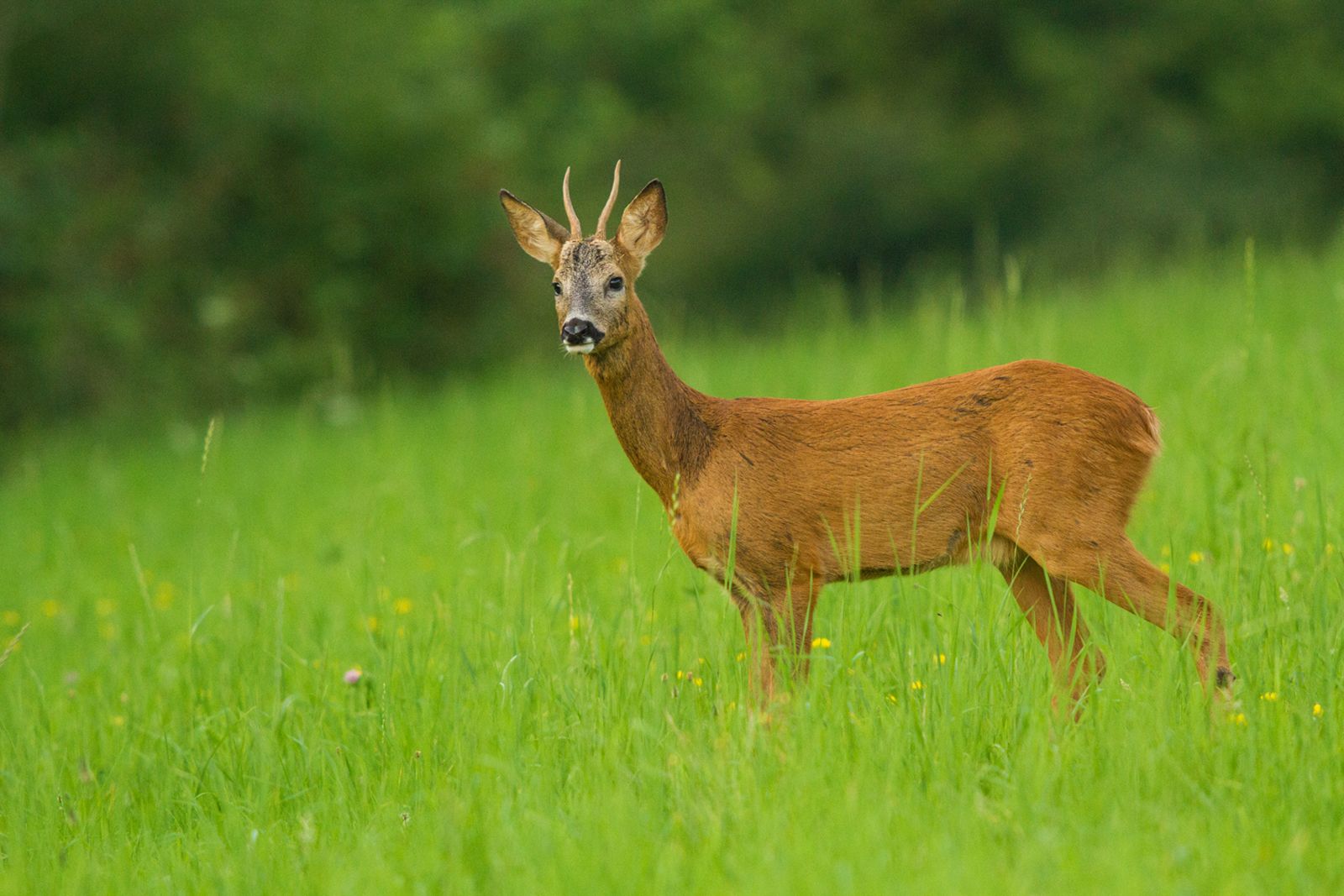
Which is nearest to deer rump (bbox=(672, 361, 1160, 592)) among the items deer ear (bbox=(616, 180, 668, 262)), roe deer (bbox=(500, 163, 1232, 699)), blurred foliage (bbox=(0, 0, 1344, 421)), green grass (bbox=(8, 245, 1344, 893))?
roe deer (bbox=(500, 163, 1232, 699))

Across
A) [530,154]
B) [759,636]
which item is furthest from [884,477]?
[530,154]

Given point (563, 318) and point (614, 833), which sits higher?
point (563, 318)

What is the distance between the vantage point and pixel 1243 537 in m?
4.77

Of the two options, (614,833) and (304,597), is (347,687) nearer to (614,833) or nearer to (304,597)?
(614,833)

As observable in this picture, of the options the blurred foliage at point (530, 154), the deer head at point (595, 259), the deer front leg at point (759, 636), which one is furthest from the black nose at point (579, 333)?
the blurred foliage at point (530, 154)

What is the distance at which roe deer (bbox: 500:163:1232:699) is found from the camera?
13.2 feet

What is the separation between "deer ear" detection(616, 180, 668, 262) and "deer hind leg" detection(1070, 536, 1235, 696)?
63.2 inches

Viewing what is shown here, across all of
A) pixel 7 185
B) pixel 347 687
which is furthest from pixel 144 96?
pixel 347 687

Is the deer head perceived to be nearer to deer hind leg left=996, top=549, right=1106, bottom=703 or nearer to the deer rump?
the deer rump

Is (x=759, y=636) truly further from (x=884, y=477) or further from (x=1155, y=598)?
(x=1155, y=598)

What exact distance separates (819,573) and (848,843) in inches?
54.5

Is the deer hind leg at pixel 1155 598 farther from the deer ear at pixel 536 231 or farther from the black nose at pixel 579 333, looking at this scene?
the deer ear at pixel 536 231

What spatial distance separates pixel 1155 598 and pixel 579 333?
1.67 m

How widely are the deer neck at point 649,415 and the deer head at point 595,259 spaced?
0.20 ft
